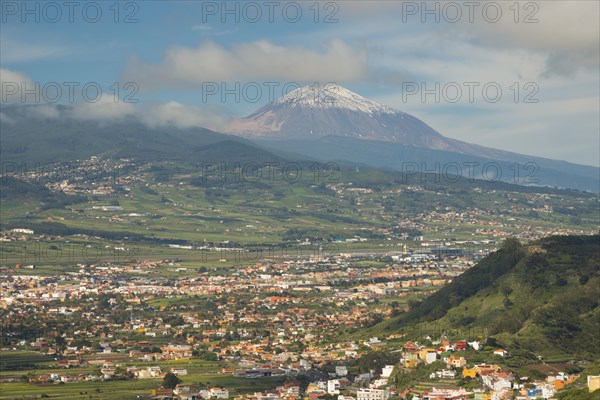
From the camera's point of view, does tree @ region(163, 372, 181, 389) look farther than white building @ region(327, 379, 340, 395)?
Yes

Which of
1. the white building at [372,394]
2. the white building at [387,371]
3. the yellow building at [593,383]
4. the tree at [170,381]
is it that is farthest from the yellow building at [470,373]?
the tree at [170,381]

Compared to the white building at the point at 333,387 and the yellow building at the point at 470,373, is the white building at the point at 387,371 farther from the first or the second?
the yellow building at the point at 470,373

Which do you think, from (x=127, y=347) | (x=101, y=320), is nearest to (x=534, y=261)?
(x=127, y=347)

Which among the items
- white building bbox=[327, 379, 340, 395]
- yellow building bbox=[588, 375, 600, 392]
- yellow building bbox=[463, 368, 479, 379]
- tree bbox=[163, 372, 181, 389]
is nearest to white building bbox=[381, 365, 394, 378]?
white building bbox=[327, 379, 340, 395]

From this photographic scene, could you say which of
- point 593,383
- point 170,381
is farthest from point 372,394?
point 170,381

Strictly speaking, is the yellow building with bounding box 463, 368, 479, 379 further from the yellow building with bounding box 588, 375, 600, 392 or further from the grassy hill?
the yellow building with bounding box 588, 375, 600, 392

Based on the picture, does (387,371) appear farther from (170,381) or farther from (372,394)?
(170,381)
